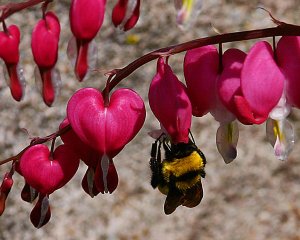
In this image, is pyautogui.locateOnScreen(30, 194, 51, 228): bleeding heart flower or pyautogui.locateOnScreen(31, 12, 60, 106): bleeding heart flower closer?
pyautogui.locateOnScreen(31, 12, 60, 106): bleeding heart flower

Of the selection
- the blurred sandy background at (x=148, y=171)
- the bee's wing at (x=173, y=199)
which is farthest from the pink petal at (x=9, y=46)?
the blurred sandy background at (x=148, y=171)

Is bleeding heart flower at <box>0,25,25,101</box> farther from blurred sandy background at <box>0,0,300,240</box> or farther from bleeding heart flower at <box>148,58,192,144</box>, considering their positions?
blurred sandy background at <box>0,0,300,240</box>

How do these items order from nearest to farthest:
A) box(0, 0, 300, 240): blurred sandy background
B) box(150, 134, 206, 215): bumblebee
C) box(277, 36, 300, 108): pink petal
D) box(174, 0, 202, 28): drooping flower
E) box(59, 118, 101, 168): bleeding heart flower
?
box(174, 0, 202, 28): drooping flower
box(277, 36, 300, 108): pink petal
box(59, 118, 101, 168): bleeding heart flower
box(150, 134, 206, 215): bumblebee
box(0, 0, 300, 240): blurred sandy background

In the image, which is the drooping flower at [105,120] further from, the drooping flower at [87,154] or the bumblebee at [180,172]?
the bumblebee at [180,172]

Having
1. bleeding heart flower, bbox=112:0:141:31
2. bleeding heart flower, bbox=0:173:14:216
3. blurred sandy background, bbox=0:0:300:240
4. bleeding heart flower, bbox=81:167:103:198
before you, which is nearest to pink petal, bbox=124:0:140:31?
bleeding heart flower, bbox=112:0:141:31

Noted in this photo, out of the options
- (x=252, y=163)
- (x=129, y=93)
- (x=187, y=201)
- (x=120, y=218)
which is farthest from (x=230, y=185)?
(x=129, y=93)

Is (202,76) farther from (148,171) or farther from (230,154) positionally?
(148,171)
